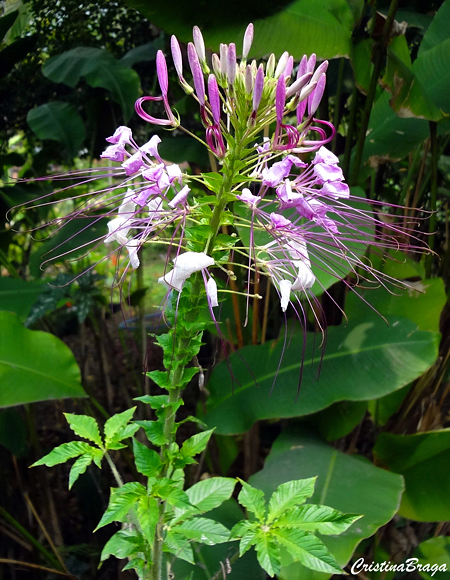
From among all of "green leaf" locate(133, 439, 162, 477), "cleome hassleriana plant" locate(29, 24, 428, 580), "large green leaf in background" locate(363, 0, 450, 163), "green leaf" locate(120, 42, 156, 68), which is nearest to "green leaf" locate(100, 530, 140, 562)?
"cleome hassleriana plant" locate(29, 24, 428, 580)

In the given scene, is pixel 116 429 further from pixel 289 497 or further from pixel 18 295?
pixel 18 295

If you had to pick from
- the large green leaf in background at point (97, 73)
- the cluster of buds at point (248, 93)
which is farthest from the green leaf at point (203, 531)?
the large green leaf in background at point (97, 73)

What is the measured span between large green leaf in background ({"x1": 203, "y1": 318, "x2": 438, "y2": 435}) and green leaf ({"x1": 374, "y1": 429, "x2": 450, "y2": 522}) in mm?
197

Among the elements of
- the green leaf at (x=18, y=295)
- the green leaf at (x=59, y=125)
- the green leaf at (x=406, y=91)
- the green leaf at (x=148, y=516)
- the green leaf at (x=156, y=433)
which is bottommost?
the green leaf at (x=148, y=516)

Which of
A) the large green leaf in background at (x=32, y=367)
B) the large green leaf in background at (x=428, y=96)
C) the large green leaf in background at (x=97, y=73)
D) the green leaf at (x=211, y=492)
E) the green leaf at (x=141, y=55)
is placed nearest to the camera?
the green leaf at (x=211, y=492)

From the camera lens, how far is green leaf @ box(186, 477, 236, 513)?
0.73m

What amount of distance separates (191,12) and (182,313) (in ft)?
2.53

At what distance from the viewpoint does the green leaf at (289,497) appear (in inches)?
25.1

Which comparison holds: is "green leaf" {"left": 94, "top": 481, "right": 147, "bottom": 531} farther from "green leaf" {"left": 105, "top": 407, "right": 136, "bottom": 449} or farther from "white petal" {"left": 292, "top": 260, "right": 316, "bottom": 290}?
"white petal" {"left": 292, "top": 260, "right": 316, "bottom": 290}

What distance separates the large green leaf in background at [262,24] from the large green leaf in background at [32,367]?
757mm

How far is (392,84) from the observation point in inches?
41.5

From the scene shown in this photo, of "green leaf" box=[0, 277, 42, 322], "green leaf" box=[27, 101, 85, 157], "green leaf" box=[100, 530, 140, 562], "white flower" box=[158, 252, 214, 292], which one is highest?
"green leaf" box=[27, 101, 85, 157]

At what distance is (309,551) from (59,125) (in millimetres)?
1592

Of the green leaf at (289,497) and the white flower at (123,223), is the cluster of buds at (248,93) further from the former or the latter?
the green leaf at (289,497)
